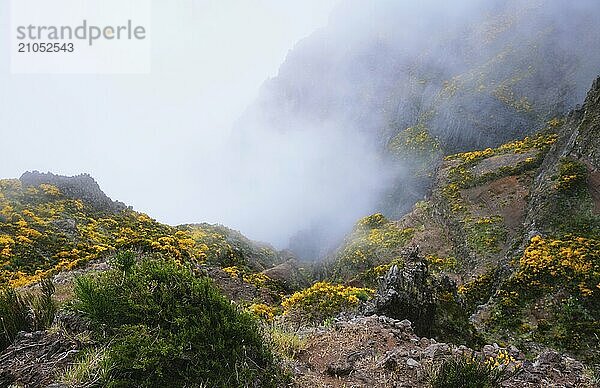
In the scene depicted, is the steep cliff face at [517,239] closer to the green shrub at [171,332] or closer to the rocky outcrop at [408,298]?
the rocky outcrop at [408,298]

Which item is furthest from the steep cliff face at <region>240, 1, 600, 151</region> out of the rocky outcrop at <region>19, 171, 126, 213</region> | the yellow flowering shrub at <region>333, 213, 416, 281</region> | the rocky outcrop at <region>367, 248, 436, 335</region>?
the rocky outcrop at <region>367, 248, 436, 335</region>

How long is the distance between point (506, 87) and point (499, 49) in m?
12.7

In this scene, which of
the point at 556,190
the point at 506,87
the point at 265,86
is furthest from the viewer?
the point at 265,86

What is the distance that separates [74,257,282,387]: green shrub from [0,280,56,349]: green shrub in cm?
81

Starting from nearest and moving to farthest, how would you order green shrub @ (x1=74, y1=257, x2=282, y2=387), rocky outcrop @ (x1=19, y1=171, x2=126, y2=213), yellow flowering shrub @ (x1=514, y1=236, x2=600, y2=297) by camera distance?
1. green shrub @ (x1=74, y1=257, x2=282, y2=387)
2. yellow flowering shrub @ (x1=514, y1=236, x2=600, y2=297)
3. rocky outcrop @ (x1=19, y1=171, x2=126, y2=213)

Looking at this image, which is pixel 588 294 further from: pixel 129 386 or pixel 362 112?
pixel 362 112

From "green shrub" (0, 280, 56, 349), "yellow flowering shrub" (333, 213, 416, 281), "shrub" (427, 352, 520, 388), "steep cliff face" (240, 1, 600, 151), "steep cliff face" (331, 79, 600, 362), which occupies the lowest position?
"yellow flowering shrub" (333, 213, 416, 281)

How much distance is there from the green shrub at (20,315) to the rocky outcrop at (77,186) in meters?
26.7

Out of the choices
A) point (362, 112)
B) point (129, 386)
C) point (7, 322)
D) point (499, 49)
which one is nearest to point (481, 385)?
point (129, 386)

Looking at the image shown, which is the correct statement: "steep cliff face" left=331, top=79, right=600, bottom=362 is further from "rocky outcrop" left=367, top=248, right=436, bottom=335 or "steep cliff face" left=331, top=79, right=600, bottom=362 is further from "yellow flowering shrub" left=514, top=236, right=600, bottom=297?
"rocky outcrop" left=367, top=248, right=436, bottom=335

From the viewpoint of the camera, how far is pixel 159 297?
16.5ft

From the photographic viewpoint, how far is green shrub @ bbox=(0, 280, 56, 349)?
16.8 ft

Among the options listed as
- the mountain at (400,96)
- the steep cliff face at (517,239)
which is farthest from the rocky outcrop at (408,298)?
the mountain at (400,96)

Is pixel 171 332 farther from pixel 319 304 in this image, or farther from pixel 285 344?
pixel 319 304
